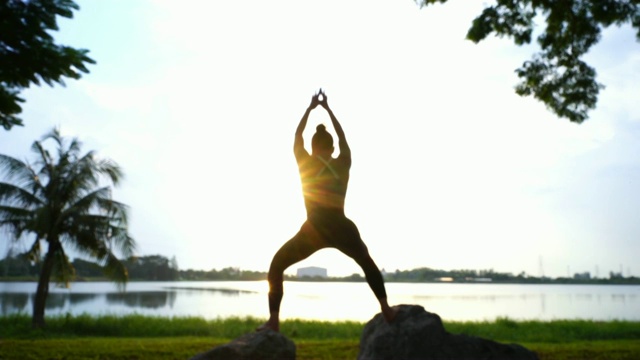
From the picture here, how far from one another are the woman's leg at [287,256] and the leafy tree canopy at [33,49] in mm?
4002

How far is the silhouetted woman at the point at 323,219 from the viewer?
6.09 metres

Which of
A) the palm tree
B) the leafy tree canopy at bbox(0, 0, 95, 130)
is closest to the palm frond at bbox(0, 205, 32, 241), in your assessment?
the palm tree

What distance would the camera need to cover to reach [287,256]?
6.23 meters

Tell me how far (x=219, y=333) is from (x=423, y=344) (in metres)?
13.1

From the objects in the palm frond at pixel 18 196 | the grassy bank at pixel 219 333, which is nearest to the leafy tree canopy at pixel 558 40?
the grassy bank at pixel 219 333

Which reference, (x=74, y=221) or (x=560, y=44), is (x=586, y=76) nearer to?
(x=560, y=44)

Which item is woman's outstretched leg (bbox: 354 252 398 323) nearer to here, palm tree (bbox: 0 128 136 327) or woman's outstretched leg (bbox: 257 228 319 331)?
woman's outstretched leg (bbox: 257 228 319 331)

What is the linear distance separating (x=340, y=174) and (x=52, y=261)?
712 inches

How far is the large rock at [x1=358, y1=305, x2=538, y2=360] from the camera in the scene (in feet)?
18.8

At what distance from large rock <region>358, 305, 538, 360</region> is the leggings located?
37cm

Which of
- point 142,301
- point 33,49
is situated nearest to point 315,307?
point 142,301

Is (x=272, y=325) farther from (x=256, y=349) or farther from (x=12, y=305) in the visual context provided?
(x=12, y=305)

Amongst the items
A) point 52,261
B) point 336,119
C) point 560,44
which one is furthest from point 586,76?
point 52,261

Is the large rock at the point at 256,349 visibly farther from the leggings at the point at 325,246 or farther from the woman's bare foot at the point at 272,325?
the leggings at the point at 325,246
